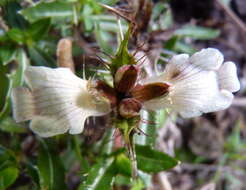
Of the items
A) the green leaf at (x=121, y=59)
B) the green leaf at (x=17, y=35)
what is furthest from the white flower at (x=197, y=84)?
the green leaf at (x=17, y=35)

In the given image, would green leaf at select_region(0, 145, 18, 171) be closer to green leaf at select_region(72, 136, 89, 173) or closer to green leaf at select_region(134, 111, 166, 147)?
green leaf at select_region(72, 136, 89, 173)

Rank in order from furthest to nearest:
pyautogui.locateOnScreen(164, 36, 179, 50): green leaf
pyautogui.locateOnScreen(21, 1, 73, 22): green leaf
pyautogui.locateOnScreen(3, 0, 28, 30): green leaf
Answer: pyautogui.locateOnScreen(164, 36, 179, 50): green leaf
pyautogui.locateOnScreen(21, 1, 73, 22): green leaf
pyautogui.locateOnScreen(3, 0, 28, 30): green leaf

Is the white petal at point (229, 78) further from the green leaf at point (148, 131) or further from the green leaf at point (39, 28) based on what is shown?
the green leaf at point (39, 28)

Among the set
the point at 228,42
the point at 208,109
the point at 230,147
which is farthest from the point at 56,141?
the point at 228,42

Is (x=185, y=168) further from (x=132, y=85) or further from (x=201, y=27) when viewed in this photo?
(x=132, y=85)

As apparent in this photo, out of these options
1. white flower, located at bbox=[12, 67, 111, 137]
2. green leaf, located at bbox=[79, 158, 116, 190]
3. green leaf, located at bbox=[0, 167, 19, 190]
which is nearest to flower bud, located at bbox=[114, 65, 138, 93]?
white flower, located at bbox=[12, 67, 111, 137]

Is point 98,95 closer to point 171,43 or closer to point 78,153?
point 78,153

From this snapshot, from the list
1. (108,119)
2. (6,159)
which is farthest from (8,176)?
(108,119)
